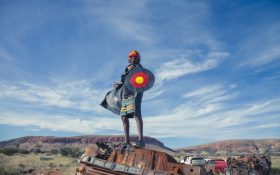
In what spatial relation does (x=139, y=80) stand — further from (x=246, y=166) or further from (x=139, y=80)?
(x=246, y=166)

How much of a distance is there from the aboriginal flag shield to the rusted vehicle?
161 cm

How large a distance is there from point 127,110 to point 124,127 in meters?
0.43

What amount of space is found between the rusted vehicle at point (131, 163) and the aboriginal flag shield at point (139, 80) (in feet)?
5.27

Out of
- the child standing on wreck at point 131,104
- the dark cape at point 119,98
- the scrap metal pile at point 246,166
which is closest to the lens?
the child standing on wreck at point 131,104

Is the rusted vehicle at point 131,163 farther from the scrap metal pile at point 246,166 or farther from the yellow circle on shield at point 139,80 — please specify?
the scrap metal pile at point 246,166

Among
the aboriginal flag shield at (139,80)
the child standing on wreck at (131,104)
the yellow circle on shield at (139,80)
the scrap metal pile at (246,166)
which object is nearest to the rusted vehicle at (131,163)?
the child standing on wreck at (131,104)

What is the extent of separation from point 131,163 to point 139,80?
219 cm

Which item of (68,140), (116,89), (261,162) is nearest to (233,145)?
(68,140)

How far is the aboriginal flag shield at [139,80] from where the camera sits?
24.3 feet

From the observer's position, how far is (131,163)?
5883mm

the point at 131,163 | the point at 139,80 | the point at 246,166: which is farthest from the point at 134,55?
the point at 246,166

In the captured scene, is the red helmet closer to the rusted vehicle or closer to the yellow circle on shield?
the yellow circle on shield

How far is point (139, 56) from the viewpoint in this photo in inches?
312

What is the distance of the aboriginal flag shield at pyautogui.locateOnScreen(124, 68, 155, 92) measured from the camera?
7.41 metres
